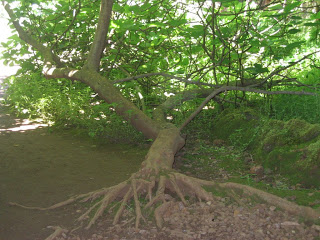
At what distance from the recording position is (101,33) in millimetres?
6383

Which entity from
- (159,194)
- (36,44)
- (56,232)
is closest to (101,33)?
(36,44)

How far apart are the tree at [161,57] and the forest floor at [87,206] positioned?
5.2 inches

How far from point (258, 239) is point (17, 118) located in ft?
21.2

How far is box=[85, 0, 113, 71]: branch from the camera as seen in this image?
20.1 ft

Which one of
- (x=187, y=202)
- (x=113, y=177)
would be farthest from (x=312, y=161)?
(x=113, y=177)

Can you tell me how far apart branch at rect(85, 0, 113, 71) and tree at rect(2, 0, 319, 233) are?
0.02 metres

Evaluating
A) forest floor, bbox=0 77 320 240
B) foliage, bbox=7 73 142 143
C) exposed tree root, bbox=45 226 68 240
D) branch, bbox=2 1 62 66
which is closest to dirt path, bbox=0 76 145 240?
forest floor, bbox=0 77 320 240

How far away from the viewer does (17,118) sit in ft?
25.5

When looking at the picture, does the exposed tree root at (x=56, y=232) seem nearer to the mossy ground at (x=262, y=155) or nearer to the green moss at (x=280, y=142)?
the mossy ground at (x=262, y=155)

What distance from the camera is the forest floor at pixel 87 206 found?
9.60 feet

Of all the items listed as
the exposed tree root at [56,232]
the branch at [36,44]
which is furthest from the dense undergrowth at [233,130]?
the exposed tree root at [56,232]

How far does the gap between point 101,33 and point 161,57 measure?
133 centimetres

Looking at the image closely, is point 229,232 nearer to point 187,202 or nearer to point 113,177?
point 187,202

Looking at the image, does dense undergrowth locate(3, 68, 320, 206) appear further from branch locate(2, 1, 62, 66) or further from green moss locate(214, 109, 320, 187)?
branch locate(2, 1, 62, 66)
